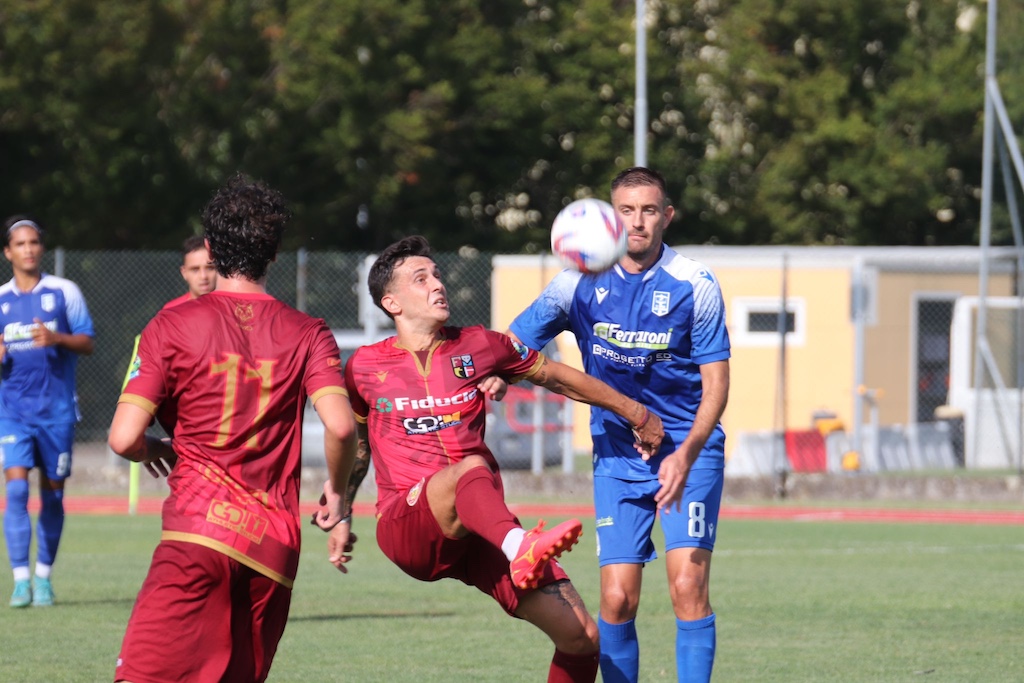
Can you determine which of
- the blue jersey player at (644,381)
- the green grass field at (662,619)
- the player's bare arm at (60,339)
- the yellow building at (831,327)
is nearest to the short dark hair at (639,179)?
the blue jersey player at (644,381)

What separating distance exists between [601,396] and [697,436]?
0.42 metres

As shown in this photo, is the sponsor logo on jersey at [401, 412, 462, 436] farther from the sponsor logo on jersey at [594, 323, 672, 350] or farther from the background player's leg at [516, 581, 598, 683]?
the sponsor logo on jersey at [594, 323, 672, 350]

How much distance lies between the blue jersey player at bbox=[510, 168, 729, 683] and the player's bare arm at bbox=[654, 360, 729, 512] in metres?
0.01

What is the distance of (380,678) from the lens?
311 inches

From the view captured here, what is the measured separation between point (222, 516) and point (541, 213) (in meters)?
34.8

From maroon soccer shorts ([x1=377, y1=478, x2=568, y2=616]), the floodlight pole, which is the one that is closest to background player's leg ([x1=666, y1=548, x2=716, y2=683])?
maroon soccer shorts ([x1=377, y1=478, x2=568, y2=616])

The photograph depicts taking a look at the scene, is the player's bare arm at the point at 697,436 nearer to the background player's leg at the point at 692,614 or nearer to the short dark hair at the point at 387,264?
the background player's leg at the point at 692,614

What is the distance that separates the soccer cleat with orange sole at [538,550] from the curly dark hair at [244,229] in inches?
52.3

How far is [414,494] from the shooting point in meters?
6.22

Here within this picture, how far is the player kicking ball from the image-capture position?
6.10 metres

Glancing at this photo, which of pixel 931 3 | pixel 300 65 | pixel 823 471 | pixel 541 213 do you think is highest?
pixel 931 3

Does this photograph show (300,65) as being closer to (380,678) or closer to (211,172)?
(211,172)

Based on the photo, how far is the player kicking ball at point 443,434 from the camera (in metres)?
6.10

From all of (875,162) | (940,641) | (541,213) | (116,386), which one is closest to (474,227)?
(541,213)
